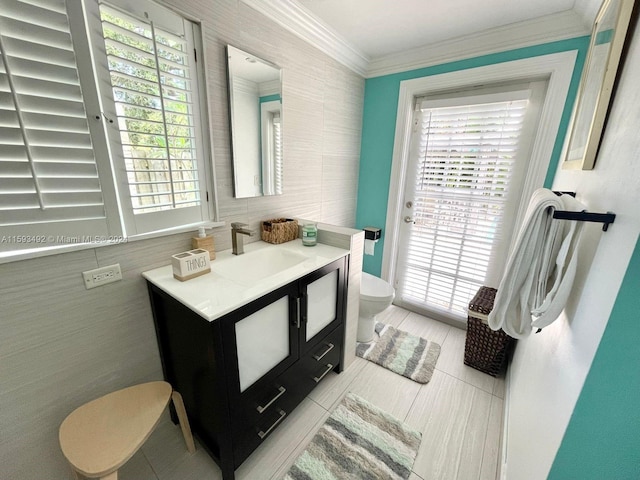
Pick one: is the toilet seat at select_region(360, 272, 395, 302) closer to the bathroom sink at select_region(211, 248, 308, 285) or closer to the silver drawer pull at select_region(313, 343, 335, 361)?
the silver drawer pull at select_region(313, 343, 335, 361)

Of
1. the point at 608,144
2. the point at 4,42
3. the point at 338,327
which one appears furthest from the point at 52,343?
the point at 608,144

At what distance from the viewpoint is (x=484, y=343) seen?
1.79 meters

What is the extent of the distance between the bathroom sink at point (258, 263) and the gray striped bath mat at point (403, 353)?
1.04 meters

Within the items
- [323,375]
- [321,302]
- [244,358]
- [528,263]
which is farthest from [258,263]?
[528,263]

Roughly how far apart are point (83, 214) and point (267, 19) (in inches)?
56.7

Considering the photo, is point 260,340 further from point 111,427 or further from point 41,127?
point 41,127

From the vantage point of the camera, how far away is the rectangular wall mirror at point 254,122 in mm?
1408

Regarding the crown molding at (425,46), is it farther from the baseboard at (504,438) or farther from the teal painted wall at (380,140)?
the baseboard at (504,438)

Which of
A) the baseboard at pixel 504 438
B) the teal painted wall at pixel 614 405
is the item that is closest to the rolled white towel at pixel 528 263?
the teal painted wall at pixel 614 405

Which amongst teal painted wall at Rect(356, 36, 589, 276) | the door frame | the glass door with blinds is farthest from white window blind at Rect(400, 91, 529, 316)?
teal painted wall at Rect(356, 36, 589, 276)

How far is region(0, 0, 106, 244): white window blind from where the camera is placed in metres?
0.80

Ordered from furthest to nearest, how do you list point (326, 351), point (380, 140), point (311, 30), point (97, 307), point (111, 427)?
point (380, 140)
point (311, 30)
point (326, 351)
point (97, 307)
point (111, 427)

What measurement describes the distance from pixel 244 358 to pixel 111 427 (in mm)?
540

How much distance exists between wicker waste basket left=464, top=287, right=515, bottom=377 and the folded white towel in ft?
3.07
